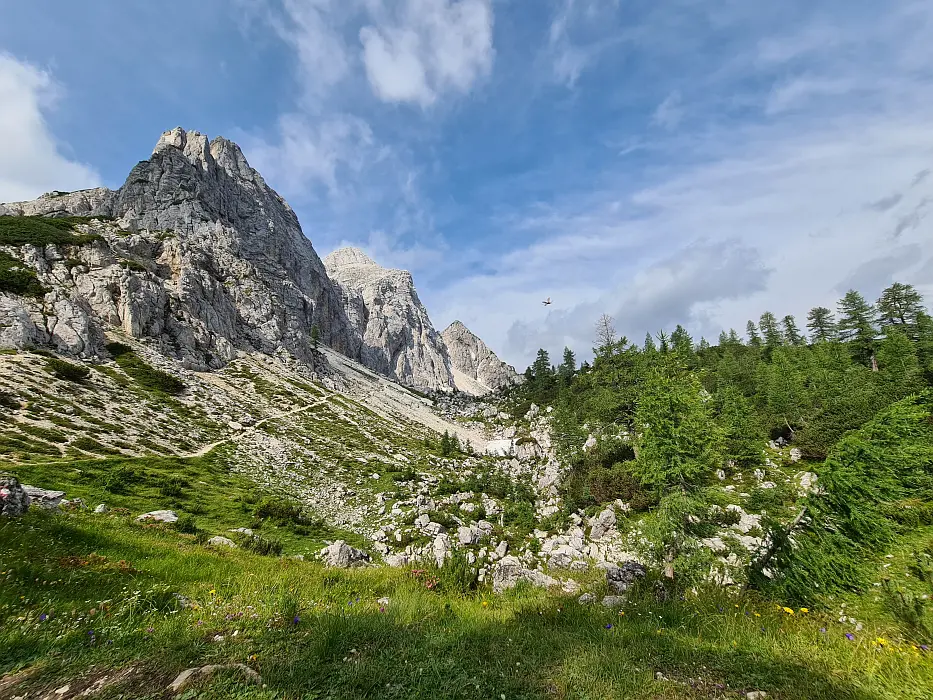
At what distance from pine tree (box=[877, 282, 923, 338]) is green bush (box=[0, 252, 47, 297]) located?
5781 inches

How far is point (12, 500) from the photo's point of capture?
9883 millimetres

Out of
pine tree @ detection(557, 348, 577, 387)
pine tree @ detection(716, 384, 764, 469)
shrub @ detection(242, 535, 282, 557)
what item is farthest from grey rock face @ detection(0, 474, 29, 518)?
pine tree @ detection(557, 348, 577, 387)

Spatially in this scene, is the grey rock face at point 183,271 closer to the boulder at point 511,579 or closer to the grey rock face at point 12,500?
the grey rock face at point 12,500

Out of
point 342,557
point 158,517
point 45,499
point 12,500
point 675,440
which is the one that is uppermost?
point 675,440

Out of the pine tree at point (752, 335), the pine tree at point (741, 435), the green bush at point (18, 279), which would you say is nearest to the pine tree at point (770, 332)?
the pine tree at point (752, 335)

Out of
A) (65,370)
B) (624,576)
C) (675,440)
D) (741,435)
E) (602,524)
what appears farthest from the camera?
(65,370)

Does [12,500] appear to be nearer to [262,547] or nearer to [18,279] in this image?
[262,547]

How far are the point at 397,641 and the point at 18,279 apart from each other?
3507 inches

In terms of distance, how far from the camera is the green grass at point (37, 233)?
72619 millimetres

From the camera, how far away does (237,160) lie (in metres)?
186

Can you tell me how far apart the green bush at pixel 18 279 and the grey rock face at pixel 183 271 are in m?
1.87

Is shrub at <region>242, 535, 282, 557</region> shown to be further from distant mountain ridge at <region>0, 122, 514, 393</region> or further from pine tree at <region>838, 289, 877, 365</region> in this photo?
pine tree at <region>838, 289, 877, 365</region>

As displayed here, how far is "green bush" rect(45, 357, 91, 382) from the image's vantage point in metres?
45.1

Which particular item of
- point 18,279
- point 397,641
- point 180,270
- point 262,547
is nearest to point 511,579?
point 397,641
